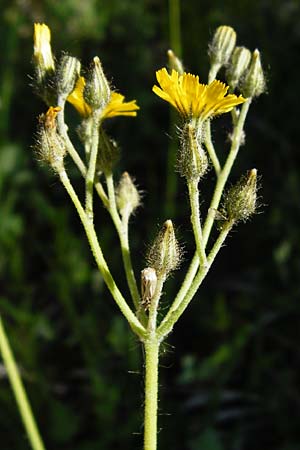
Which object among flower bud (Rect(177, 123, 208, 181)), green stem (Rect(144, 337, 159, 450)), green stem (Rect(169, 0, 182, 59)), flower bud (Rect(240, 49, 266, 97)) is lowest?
green stem (Rect(144, 337, 159, 450))

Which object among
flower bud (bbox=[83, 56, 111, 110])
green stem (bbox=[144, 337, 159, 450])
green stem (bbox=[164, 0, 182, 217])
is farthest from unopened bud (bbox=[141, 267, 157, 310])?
green stem (bbox=[164, 0, 182, 217])

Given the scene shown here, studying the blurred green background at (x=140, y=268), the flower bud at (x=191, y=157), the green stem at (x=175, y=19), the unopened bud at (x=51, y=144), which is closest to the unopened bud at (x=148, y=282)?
the flower bud at (x=191, y=157)

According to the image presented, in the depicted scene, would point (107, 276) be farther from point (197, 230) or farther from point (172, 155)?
point (172, 155)

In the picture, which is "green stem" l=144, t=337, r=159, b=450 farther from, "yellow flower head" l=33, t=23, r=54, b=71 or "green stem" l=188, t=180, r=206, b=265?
"yellow flower head" l=33, t=23, r=54, b=71

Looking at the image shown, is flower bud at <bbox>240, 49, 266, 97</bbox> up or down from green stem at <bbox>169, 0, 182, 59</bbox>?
down

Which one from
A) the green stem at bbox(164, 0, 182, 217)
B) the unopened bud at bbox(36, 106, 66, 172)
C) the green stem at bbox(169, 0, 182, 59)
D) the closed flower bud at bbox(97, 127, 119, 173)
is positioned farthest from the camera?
the green stem at bbox(169, 0, 182, 59)
